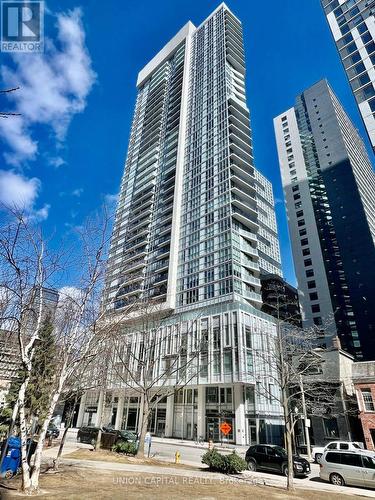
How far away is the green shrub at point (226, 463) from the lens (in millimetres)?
16328

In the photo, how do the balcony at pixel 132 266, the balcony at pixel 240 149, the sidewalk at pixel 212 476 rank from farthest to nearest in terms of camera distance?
the balcony at pixel 240 149 → the balcony at pixel 132 266 → the sidewalk at pixel 212 476

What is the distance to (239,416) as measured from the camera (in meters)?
41.7

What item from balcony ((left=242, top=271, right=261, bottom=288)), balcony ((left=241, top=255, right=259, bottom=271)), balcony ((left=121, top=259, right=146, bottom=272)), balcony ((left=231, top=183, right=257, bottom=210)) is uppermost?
balcony ((left=231, top=183, right=257, bottom=210))

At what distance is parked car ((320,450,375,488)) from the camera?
16042mm

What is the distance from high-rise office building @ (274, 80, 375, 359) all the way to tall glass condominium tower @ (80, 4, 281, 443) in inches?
391

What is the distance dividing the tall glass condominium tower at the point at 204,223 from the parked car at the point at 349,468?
15389 millimetres

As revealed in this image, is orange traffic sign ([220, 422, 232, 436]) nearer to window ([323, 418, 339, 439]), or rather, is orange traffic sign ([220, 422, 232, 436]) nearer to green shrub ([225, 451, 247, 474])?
green shrub ([225, 451, 247, 474])

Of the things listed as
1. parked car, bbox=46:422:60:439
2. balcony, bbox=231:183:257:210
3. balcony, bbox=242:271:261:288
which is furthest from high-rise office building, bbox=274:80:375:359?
parked car, bbox=46:422:60:439

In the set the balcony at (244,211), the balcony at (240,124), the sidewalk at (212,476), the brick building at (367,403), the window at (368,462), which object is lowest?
the sidewalk at (212,476)

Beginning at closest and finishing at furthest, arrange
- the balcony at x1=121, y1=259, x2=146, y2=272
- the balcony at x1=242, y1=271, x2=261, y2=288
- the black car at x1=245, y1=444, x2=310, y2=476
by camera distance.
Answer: the black car at x1=245, y1=444, x2=310, y2=476 < the balcony at x1=121, y1=259, x2=146, y2=272 < the balcony at x1=242, y1=271, x2=261, y2=288

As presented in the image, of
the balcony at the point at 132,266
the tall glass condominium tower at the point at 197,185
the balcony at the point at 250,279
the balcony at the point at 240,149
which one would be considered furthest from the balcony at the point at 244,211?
the balcony at the point at 132,266

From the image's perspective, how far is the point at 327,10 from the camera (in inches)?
2414

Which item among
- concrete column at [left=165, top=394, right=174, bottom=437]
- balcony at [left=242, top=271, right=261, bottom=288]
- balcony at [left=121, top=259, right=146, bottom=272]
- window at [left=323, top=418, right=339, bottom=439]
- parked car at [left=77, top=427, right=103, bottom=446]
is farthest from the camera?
balcony at [left=242, top=271, right=261, bottom=288]

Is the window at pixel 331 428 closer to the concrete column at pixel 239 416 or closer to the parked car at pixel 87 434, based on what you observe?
the concrete column at pixel 239 416
